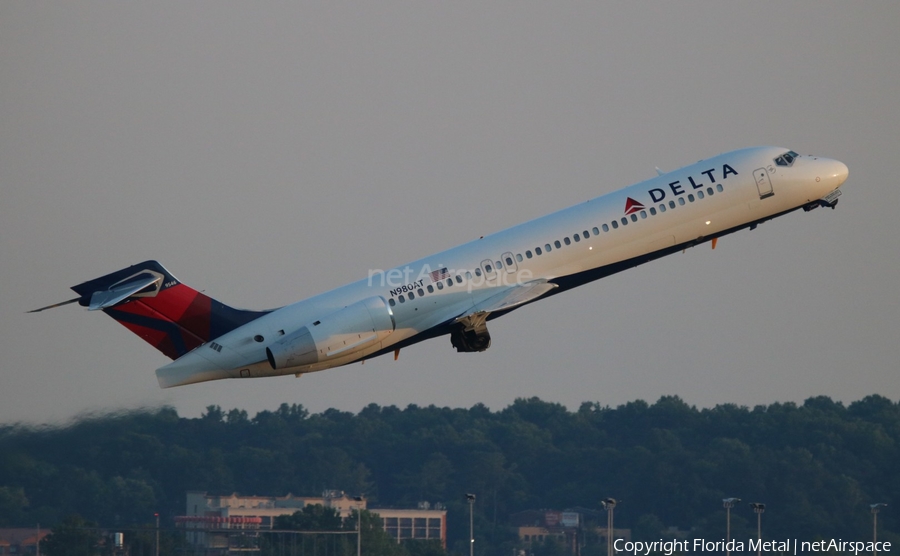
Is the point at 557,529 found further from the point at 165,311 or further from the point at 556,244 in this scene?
the point at 165,311

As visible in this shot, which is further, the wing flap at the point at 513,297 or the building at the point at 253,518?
the building at the point at 253,518

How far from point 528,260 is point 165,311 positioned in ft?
38.9

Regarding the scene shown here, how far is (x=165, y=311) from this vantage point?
143 ft

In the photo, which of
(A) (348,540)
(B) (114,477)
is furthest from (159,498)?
(A) (348,540)

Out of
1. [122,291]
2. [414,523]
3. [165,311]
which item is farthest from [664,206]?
[414,523]

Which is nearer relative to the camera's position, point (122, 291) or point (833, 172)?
point (122, 291)

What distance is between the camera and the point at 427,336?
44750 mm

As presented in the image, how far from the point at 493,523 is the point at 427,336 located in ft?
189

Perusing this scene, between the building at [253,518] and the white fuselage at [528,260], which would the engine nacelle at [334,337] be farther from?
the building at [253,518]

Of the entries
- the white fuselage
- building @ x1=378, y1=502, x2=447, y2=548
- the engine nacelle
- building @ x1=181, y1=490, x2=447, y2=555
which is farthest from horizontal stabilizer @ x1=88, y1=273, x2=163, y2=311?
building @ x1=378, y1=502, x2=447, y2=548

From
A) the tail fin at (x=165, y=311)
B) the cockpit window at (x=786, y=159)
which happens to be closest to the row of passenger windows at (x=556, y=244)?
the cockpit window at (x=786, y=159)

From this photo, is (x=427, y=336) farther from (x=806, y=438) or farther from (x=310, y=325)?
(x=806, y=438)

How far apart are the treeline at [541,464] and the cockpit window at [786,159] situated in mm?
34934

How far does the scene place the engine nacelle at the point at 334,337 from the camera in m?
42.1
